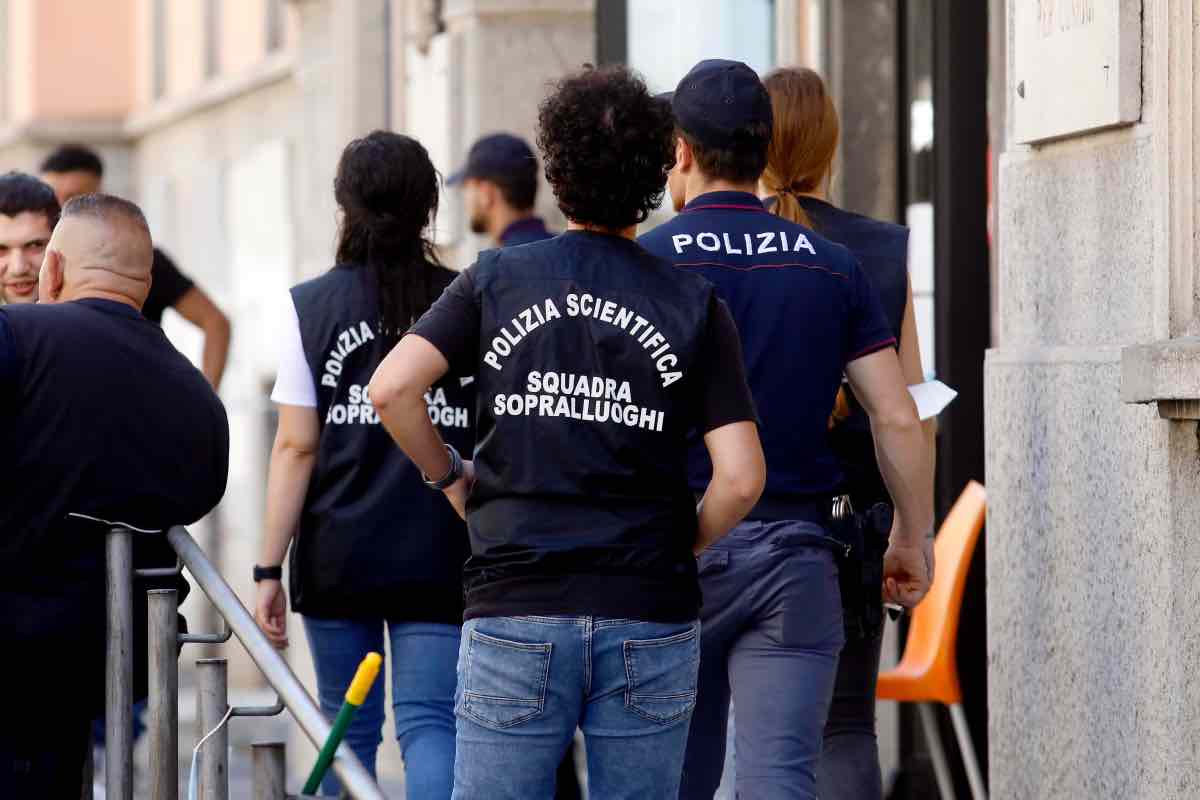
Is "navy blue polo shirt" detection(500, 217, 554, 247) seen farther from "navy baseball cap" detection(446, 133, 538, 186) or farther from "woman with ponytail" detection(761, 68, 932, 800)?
"woman with ponytail" detection(761, 68, 932, 800)

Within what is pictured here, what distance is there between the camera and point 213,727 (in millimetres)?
3980

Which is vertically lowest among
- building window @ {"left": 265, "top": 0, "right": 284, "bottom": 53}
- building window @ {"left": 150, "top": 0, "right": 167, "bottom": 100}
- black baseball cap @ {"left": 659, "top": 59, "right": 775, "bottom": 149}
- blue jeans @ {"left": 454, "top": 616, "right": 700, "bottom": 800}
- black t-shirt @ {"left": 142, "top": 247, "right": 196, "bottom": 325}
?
blue jeans @ {"left": 454, "top": 616, "right": 700, "bottom": 800}

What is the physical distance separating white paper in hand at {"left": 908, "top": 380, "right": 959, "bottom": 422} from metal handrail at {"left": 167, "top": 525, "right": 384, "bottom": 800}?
1.37 m

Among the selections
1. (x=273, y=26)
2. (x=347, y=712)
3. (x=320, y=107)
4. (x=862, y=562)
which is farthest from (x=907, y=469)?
(x=273, y=26)

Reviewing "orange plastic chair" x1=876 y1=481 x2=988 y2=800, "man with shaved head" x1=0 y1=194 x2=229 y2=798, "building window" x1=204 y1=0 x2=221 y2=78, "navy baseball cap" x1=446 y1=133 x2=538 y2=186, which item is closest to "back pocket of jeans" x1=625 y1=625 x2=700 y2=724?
"man with shaved head" x1=0 y1=194 x2=229 y2=798

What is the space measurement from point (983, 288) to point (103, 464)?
342 centimetres

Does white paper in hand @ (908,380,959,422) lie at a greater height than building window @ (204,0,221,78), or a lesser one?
lesser

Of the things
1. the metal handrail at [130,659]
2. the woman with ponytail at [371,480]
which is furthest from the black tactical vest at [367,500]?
the metal handrail at [130,659]

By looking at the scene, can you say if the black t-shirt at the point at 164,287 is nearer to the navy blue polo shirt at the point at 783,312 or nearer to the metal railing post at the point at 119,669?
the metal railing post at the point at 119,669

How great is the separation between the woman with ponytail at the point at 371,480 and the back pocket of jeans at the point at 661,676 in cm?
127

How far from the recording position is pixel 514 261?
12.2 ft

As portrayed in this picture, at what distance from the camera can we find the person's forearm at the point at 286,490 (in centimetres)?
502

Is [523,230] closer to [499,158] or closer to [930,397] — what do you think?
[499,158]

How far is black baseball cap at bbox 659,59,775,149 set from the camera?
422 cm
